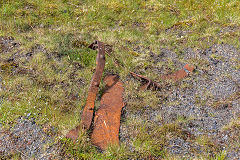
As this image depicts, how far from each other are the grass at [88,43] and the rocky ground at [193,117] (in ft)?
0.58

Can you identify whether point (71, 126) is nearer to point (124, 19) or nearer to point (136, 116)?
point (136, 116)

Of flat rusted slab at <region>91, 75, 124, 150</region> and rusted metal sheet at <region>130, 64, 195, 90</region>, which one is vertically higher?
rusted metal sheet at <region>130, 64, 195, 90</region>

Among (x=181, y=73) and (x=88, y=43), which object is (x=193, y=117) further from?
(x=88, y=43)

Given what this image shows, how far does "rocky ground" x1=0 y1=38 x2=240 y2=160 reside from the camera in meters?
3.38

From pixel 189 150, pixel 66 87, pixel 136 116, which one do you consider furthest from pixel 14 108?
pixel 189 150

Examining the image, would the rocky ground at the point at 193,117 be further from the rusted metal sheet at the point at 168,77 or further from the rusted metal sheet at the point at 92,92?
the rusted metal sheet at the point at 92,92

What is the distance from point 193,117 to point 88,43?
338cm

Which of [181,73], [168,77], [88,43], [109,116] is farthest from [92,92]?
[88,43]

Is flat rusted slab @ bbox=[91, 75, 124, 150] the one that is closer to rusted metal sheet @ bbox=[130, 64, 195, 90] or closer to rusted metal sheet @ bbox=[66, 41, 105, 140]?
rusted metal sheet @ bbox=[66, 41, 105, 140]

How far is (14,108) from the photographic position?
397 cm

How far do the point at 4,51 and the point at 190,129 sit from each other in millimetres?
4721

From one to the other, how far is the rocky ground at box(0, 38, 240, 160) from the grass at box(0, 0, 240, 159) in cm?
18

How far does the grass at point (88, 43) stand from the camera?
3.83 meters

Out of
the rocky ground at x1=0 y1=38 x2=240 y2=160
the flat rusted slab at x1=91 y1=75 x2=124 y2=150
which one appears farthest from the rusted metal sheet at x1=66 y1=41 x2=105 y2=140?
the rocky ground at x1=0 y1=38 x2=240 y2=160
